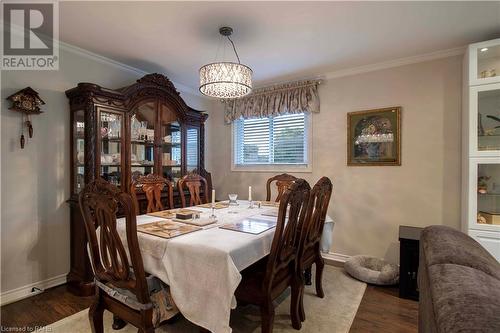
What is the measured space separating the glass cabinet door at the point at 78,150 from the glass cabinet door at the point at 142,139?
18.4 inches

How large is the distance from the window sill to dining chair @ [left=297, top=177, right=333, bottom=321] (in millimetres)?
1372

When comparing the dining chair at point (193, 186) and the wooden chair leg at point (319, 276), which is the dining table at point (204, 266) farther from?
the dining chair at point (193, 186)

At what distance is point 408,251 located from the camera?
2.39 metres

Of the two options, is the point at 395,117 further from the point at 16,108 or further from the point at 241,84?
the point at 16,108

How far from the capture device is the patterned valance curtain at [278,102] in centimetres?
342

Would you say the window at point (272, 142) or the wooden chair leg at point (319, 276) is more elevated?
the window at point (272, 142)

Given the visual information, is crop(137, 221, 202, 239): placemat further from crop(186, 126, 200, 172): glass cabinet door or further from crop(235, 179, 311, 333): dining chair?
crop(186, 126, 200, 172): glass cabinet door

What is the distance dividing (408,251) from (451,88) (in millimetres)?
1733

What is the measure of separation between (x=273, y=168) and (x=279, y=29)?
1.98m

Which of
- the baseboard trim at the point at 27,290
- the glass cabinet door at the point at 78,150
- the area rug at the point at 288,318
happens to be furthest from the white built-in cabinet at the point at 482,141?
the baseboard trim at the point at 27,290

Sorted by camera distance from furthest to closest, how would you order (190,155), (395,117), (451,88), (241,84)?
(190,155) < (395,117) < (451,88) < (241,84)

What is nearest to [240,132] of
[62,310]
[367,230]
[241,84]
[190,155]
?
[190,155]

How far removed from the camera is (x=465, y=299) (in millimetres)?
638

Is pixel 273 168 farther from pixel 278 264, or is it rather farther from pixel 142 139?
pixel 278 264
